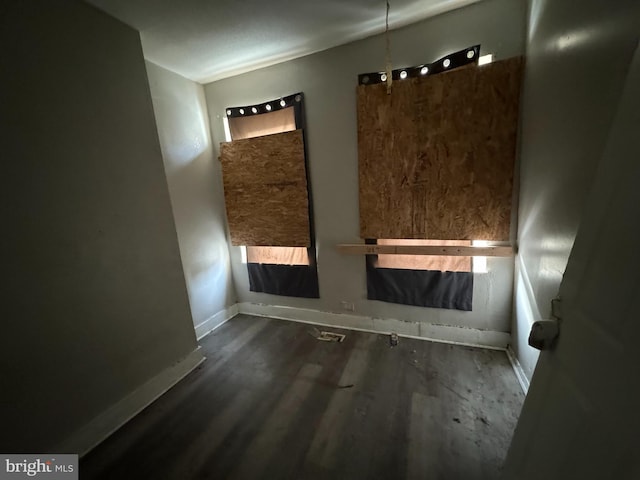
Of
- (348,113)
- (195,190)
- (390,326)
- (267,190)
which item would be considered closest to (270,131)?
(267,190)

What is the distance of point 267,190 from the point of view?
2758 millimetres

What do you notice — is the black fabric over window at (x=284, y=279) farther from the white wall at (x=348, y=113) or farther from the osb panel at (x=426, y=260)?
the osb panel at (x=426, y=260)

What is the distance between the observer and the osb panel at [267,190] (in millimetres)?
2599

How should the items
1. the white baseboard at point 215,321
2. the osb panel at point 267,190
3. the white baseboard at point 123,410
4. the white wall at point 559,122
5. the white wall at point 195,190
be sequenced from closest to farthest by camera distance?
the white wall at point 559,122 → the white baseboard at point 123,410 → the white wall at point 195,190 → the osb panel at point 267,190 → the white baseboard at point 215,321

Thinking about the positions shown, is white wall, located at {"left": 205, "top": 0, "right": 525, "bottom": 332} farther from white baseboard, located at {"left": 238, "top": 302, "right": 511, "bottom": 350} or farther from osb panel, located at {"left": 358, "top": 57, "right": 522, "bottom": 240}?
osb panel, located at {"left": 358, "top": 57, "right": 522, "bottom": 240}

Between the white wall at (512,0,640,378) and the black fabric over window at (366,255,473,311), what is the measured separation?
415mm

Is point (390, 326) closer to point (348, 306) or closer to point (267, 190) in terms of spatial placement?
point (348, 306)

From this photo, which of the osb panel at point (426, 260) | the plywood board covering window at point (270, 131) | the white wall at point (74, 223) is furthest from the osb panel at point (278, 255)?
the white wall at point (74, 223)

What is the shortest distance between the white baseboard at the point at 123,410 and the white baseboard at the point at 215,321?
0.56m

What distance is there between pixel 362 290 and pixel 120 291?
2.13 m

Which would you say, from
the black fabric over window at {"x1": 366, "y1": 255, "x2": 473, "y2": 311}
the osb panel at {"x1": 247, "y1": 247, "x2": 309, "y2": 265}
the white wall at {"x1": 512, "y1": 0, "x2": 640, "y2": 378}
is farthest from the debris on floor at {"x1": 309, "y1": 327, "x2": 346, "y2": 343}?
the white wall at {"x1": 512, "y1": 0, "x2": 640, "y2": 378}

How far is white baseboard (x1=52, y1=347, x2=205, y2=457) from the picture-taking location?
4.83ft

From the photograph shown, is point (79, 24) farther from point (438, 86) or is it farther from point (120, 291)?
point (438, 86)

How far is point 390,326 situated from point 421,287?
1.81 ft
